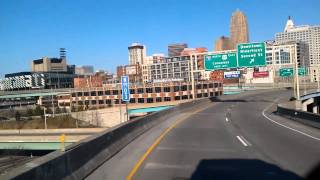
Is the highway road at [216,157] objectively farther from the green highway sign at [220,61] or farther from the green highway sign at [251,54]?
the green highway sign at [220,61]

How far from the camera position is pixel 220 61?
51781 mm

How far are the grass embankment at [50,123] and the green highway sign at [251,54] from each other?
166 feet

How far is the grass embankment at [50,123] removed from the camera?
93.6m

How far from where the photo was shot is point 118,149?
15.9m

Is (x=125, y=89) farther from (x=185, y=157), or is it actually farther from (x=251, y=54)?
(x=251, y=54)

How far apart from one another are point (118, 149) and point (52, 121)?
280 ft

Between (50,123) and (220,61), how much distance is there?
55127mm

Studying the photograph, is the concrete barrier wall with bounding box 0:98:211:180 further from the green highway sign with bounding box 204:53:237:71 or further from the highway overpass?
the green highway sign with bounding box 204:53:237:71

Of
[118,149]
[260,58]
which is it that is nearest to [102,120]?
[260,58]

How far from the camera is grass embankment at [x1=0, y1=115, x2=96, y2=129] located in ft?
307

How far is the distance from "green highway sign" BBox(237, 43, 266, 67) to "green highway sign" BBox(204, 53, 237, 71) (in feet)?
3.17

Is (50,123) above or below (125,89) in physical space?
below

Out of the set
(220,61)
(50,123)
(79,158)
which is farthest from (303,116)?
(50,123)

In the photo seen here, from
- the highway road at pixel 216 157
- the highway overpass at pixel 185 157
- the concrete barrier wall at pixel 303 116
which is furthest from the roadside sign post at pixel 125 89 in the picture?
the concrete barrier wall at pixel 303 116
